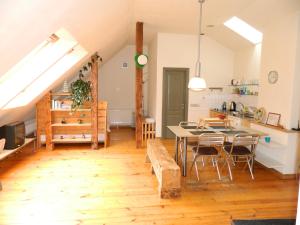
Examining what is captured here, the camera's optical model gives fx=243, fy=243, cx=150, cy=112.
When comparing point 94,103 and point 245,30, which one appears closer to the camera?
point 94,103

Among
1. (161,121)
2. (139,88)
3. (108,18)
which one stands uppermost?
(108,18)

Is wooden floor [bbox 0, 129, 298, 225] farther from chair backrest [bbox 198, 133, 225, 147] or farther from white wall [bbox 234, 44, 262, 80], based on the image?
white wall [bbox 234, 44, 262, 80]

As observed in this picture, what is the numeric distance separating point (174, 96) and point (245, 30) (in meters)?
2.43

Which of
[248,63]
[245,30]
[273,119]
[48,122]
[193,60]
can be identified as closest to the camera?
[273,119]

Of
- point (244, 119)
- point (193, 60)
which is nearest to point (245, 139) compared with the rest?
point (244, 119)

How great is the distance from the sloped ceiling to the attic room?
2 cm

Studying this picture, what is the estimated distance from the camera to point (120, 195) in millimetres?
3357

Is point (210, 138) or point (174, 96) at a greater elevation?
point (174, 96)

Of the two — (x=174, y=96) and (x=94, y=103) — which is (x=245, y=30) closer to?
(x=174, y=96)

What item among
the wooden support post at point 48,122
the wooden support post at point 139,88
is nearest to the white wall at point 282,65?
the wooden support post at point 139,88

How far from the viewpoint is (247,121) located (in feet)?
16.8

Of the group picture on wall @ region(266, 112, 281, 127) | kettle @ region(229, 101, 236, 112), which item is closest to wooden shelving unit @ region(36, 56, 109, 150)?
kettle @ region(229, 101, 236, 112)

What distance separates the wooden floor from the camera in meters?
2.82

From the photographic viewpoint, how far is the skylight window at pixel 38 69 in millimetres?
3521
